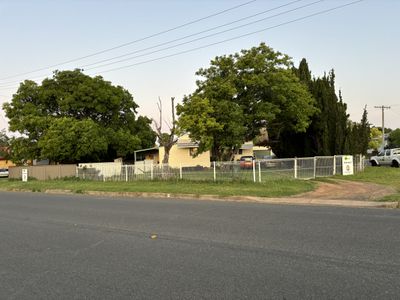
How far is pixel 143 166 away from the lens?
26828 millimetres

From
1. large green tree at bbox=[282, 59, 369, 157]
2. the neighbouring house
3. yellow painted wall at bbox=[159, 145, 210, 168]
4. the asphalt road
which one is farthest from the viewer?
yellow painted wall at bbox=[159, 145, 210, 168]

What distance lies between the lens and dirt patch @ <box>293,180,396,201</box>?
602 inches

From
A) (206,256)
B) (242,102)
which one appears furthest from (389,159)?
(206,256)

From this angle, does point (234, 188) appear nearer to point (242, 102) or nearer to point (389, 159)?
point (242, 102)

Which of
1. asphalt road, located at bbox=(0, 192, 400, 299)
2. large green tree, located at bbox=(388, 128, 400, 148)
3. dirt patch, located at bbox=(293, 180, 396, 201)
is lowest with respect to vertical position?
A: asphalt road, located at bbox=(0, 192, 400, 299)

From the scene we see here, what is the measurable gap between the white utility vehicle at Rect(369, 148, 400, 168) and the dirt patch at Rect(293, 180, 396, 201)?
60.7 feet

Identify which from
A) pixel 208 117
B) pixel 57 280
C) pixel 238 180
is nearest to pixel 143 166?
pixel 208 117

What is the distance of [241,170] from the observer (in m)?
21.2

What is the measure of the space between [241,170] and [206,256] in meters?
14.6

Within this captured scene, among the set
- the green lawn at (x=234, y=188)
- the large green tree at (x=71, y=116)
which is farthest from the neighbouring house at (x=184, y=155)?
the green lawn at (x=234, y=188)

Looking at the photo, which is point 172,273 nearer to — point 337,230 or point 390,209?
point 337,230

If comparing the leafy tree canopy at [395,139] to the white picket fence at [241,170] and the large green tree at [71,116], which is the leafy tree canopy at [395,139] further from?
the large green tree at [71,116]

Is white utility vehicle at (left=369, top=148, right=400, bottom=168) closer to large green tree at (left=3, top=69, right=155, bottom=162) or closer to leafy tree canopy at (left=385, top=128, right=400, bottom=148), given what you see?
large green tree at (left=3, top=69, right=155, bottom=162)

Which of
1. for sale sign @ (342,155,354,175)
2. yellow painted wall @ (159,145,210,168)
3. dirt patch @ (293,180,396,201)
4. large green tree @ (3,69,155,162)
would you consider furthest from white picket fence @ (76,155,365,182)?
yellow painted wall @ (159,145,210,168)
